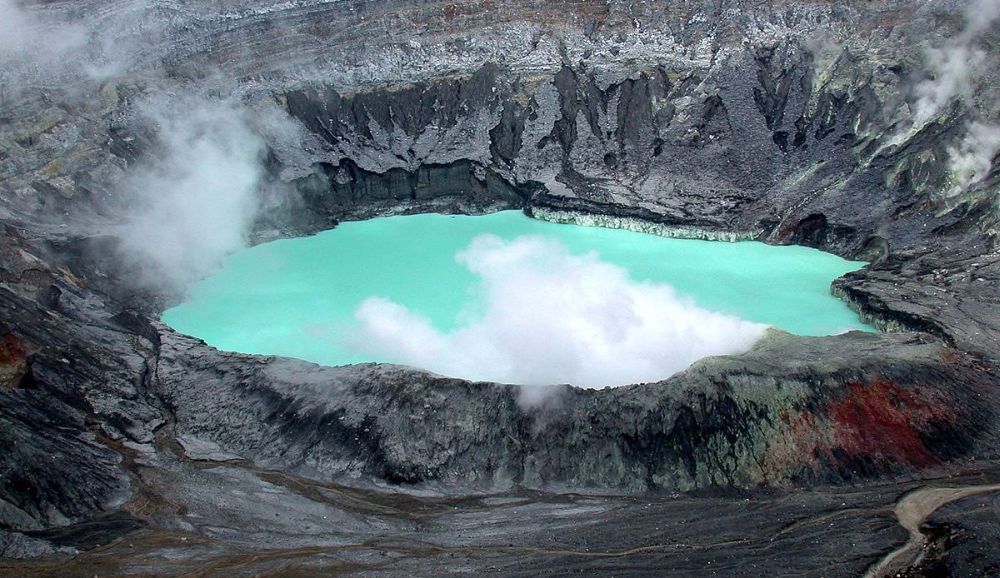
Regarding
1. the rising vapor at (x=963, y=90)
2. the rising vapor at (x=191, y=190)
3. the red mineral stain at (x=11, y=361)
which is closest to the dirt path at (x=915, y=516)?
the rising vapor at (x=963, y=90)

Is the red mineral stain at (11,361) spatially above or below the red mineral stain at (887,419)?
above

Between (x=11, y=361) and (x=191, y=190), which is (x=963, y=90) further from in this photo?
(x=11, y=361)

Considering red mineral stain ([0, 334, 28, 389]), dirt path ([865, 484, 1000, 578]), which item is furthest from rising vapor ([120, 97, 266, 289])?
dirt path ([865, 484, 1000, 578])

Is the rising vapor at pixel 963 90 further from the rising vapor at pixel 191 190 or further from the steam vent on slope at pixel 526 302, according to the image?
the rising vapor at pixel 191 190

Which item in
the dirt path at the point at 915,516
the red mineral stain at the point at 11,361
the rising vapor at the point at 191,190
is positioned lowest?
the dirt path at the point at 915,516

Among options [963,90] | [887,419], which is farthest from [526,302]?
[963,90]

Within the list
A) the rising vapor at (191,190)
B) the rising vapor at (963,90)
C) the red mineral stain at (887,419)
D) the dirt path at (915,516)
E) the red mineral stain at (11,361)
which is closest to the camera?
the dirt path at (915,516)
